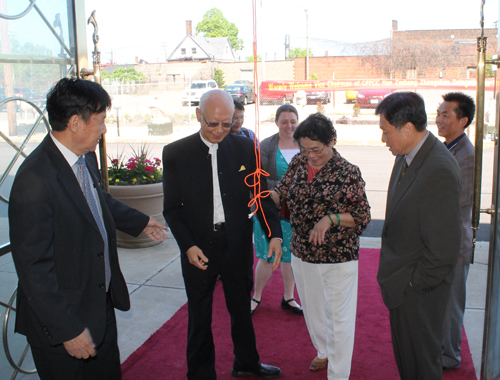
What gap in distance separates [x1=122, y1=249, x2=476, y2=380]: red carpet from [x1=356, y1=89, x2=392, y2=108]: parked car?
64.0 feet

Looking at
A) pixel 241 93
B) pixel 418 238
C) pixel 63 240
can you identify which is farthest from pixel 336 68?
pixel 63 240

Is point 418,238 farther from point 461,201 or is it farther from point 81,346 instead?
point 81,346

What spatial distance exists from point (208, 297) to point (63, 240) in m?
1.16

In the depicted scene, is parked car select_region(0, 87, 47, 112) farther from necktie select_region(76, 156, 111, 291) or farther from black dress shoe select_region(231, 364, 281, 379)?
black dress shoe select_region(231, 364, 281, 379)

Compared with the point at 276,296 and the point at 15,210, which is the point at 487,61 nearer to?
the point at 15,210

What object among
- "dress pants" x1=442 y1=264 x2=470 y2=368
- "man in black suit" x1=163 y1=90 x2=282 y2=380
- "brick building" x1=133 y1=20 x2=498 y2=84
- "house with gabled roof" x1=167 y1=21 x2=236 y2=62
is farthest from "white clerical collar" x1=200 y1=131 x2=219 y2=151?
"house with gabled roof" x1=167 y1=21 x2=236 y2=62

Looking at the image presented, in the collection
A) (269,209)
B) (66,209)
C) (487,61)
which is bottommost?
(269,209)

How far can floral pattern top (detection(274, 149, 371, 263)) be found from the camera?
2.74 m

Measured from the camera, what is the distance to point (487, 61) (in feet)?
7.68

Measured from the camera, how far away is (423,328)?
213 cm

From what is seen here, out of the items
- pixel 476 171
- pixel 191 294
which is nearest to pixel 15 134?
pixel 191 294

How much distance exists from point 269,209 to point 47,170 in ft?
4.65

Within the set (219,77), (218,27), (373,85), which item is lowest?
(373,85)

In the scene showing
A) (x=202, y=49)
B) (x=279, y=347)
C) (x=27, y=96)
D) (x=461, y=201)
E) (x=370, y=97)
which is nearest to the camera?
(x=27, y=96)
